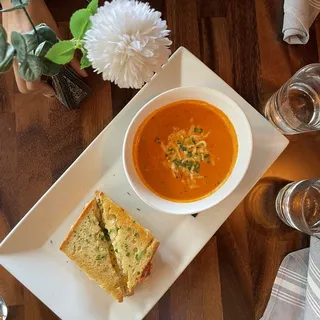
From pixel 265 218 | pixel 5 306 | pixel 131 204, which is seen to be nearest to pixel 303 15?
pixel 265 218

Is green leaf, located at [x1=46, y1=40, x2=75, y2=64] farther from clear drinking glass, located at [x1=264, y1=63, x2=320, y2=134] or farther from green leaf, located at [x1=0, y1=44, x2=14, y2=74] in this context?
clear drinking glass, located at [x1=264, y1=63, x2=320, y2=134]

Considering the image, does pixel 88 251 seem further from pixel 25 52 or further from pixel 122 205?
pixel 25 52

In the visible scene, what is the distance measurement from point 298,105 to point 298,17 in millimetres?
229

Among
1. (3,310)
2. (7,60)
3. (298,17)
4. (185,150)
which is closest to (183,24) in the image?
(298,17)

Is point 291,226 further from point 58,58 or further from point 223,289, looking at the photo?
point 58,58

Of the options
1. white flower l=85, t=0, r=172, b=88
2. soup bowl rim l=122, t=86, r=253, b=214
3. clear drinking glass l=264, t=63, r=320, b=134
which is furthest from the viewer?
clear drinking glass l=264, t=63, r=320, b=134

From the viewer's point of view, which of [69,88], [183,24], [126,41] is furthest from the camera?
[183,24]

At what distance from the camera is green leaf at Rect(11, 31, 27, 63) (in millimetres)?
831

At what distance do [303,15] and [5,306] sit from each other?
3.52 ft

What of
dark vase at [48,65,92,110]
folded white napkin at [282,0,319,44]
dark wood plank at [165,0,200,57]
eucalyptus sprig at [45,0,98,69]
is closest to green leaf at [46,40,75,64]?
eucalyptus sprig at [45,0,98,69]

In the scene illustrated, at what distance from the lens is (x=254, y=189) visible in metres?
1.34

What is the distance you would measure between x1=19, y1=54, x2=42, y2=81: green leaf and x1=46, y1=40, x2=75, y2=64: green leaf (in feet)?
0.08

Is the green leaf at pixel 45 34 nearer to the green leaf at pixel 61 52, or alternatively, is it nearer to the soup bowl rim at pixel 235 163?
the green leaf at pixel 61 52

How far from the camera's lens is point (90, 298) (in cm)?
120
